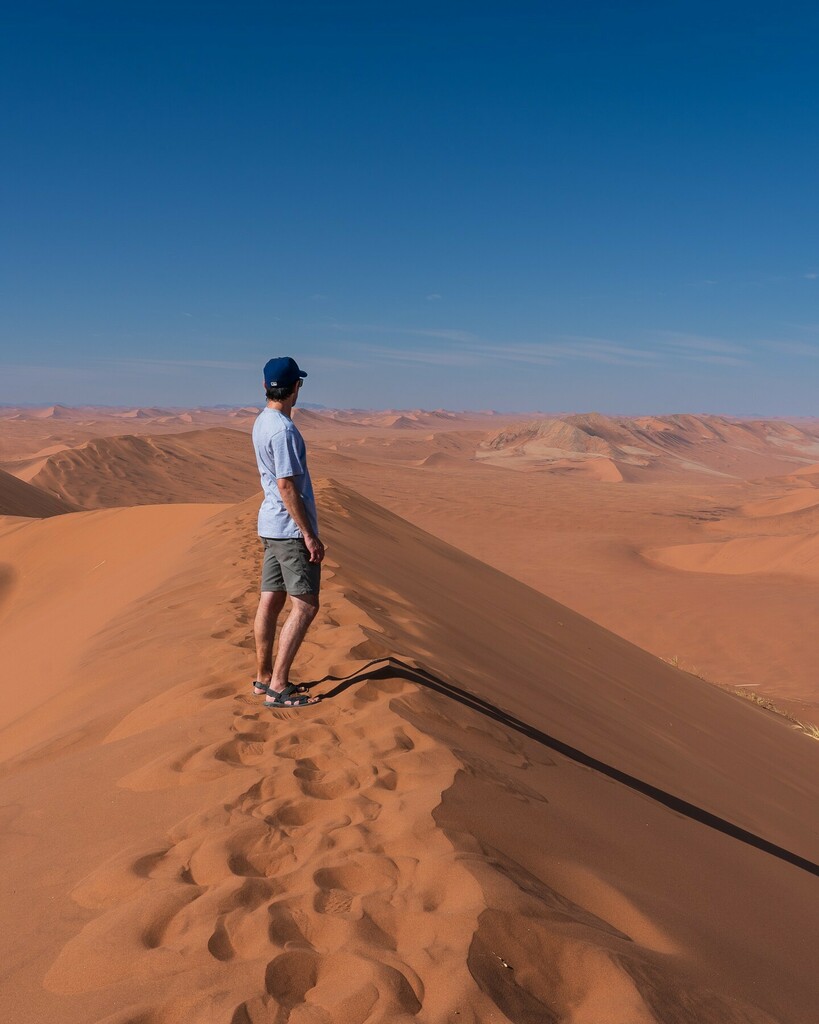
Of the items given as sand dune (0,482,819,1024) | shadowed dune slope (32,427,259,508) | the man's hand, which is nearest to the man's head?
the man's hand

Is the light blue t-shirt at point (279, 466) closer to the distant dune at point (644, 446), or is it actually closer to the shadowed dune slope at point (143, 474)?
the shadowed dune slope at point (143, 474)

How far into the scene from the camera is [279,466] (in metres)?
3.30

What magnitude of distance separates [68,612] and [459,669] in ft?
17.2

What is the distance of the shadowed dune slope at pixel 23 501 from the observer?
17.5m

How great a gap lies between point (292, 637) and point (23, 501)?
17.8 meters

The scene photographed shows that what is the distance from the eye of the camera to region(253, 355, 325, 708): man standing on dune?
330 centimetres

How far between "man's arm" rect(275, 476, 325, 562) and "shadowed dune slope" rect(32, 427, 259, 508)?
24.7 m

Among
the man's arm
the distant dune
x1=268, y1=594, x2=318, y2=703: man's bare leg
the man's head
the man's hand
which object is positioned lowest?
the distant dune

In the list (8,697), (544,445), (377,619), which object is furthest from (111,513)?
(544,445)

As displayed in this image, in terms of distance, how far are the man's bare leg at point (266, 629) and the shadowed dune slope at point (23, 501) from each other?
15.5 m

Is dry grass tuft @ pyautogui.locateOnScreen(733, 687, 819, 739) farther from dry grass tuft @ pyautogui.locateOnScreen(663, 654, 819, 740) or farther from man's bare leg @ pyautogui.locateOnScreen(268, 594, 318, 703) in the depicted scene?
man's bare leg @ pyautogui.locateOnScreen(268, 594, 318, 703)

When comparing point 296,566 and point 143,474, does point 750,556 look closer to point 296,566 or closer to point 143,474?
point 296,566

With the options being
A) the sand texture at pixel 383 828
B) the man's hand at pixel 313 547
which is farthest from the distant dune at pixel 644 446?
the man's hand at pixel 313 547

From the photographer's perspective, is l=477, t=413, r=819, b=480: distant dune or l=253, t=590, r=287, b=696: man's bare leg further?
l=477, t=413, r=819, b=480: distant dune
